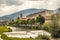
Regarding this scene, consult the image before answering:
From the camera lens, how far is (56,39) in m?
8.45

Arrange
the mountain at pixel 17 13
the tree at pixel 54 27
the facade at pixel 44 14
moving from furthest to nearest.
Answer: the facade at pixel 44 14, the mountain at pixel 17 13, the tree at pixel 54 27

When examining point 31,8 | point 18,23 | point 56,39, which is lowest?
point 56,39

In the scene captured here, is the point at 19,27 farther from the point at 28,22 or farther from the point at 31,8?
the point at 31,8

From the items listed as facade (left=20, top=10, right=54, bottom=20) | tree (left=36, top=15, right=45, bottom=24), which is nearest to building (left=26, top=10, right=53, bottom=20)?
facade (left=20, top=10, right=54, bottom=20)

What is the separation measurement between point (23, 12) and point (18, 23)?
76cm

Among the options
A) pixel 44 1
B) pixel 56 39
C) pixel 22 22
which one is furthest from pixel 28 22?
pixel 56 39

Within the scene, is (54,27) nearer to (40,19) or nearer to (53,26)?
(53,26)

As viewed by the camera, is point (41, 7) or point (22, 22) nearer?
point (41, 7)

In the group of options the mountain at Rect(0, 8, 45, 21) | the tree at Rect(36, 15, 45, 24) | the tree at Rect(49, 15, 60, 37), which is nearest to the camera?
the tree at Rect(49, 15, 60, 37)

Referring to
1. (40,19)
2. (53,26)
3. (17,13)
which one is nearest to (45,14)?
(40,19)

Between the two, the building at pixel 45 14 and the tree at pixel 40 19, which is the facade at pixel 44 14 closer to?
the building at pixel 45 14

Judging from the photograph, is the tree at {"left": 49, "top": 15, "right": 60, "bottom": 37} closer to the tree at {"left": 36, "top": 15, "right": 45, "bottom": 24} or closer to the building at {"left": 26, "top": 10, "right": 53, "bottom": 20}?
the building at {"left": 26, "top": 10, "right": 53, "bottom": 20}

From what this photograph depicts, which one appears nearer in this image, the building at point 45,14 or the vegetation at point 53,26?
the vegetation at point 53,26

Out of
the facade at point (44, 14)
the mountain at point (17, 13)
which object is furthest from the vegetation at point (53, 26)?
the mountain at point (17, 13)
